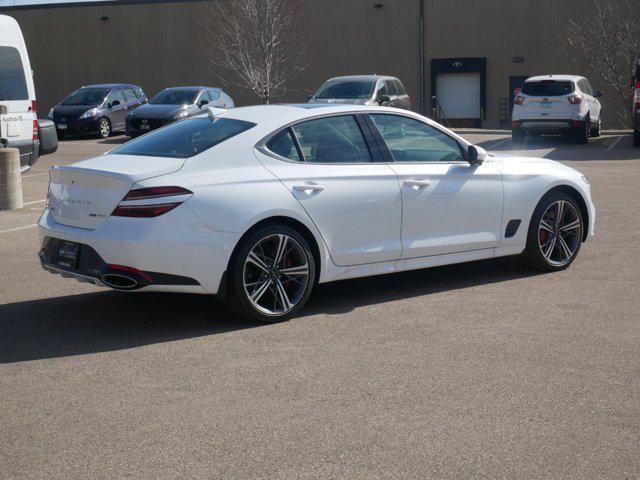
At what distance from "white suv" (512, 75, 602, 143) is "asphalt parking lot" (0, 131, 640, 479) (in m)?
16.4

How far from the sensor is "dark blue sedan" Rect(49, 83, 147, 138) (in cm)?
2944

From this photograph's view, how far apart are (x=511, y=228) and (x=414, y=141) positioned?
3.73ft

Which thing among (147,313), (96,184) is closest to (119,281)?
(96,184)

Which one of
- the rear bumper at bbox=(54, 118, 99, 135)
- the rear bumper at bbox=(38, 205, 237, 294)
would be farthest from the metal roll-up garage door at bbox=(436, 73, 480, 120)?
the rear bumper at bbox=(38, 205, 237, 294)

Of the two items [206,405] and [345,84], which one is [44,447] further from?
[345,84]

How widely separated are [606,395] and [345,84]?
65.0ft

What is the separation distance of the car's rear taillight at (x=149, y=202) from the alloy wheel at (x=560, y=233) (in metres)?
3.43

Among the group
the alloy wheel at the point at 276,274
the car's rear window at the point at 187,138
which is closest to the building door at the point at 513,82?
the car's rear window at the point at 187,138

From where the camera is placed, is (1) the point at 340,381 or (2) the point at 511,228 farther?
(2) the point at 511,228

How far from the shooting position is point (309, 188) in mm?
6918

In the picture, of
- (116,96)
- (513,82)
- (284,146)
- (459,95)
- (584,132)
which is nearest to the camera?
(284,146)

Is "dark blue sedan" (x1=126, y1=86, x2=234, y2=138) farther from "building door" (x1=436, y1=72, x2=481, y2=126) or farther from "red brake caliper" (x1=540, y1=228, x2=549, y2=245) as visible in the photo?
"red brake caliper" (x1=540, y1=228, x2=549, y2=245)

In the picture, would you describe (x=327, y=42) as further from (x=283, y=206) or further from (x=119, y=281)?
(x=119, y=281)

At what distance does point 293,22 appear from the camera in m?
42.9
